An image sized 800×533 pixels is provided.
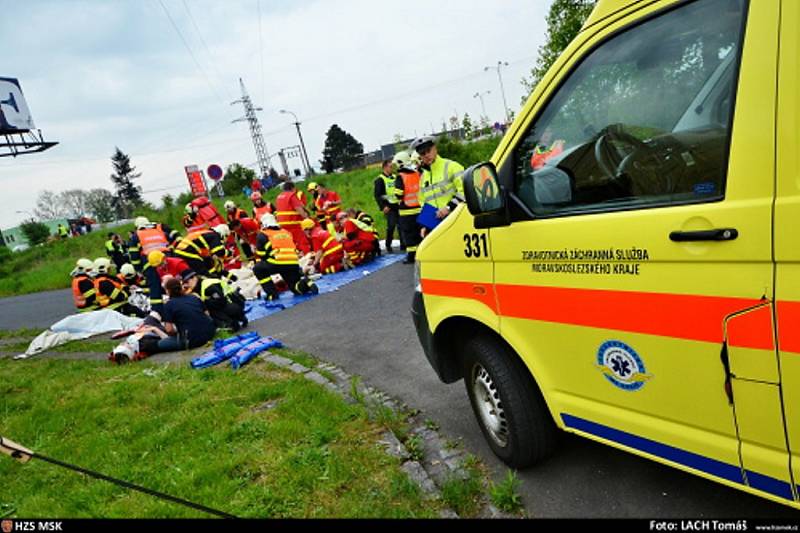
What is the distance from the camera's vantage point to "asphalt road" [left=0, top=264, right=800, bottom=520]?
233 cm

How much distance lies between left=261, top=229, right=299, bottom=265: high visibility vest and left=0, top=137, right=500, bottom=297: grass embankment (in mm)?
6397

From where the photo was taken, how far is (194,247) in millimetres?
8938

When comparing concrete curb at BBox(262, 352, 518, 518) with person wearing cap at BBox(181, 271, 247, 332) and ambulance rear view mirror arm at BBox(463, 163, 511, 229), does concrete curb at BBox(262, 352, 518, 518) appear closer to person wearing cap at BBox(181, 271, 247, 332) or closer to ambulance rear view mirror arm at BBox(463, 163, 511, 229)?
ambulance rear view mirror arm at BBox(463, 163, 511, 229)

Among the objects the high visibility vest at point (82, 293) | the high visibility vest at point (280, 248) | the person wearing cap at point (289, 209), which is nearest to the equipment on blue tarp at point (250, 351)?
the high visibility vest at point (280, 248)

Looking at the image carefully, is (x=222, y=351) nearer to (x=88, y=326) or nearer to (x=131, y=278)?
(x=88, y=326)

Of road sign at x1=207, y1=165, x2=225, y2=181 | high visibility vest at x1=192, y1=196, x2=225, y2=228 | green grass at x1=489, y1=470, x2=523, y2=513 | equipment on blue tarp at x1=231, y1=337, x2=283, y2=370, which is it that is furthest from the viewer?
road sign at x1=207, y1=165, x2=225, y2=181

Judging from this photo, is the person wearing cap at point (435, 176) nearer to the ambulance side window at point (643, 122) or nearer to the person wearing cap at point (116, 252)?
the ambulance side window at point (643, 122)

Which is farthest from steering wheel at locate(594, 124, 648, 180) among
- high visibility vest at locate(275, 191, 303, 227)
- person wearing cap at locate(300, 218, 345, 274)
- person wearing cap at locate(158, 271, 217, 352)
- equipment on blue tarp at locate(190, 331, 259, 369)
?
high visibility vest at locate(275, 191, 303, 227)

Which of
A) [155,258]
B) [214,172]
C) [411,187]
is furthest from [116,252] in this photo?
[411,187]

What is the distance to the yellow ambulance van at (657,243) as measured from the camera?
1.45 meters

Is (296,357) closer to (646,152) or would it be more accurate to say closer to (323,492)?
(323,492)

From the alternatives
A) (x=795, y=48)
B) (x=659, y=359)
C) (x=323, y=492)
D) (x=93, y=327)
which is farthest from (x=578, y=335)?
(x=93, y=327)

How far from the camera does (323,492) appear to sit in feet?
9.39

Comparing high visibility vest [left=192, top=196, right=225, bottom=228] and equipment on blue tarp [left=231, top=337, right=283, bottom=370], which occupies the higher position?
high visibility vest [left=192, top=196, right=225, bottom=228]
